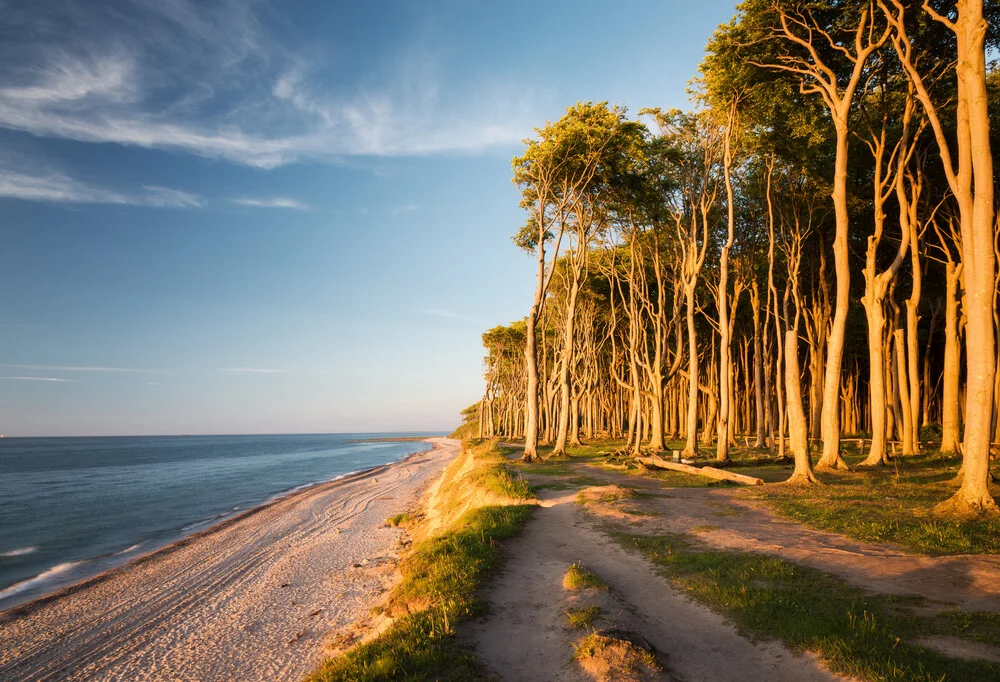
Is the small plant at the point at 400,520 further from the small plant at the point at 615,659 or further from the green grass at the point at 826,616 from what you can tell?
the small plant at the point at 615,659

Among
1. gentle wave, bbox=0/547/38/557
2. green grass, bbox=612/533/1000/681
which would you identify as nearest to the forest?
green grass, bbox=612/533/1000/681

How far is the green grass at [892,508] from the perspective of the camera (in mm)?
9734

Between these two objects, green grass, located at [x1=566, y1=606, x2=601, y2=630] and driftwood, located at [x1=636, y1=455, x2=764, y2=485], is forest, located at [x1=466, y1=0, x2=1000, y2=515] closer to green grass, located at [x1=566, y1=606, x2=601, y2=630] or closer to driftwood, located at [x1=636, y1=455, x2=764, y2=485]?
driftwood, located at [x1=636, y1=455, x2=764, y2=485]

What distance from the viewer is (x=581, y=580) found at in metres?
8.73

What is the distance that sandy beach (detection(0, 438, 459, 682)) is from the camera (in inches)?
383

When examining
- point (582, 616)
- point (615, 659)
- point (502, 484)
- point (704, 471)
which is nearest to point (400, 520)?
point (502, 484)

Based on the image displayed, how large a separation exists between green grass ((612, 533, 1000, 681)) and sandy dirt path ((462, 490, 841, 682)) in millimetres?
290

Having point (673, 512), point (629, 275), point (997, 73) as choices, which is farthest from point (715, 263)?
point (673, 512)

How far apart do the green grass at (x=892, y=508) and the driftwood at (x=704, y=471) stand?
1.18 metres

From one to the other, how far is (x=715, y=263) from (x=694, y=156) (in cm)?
1008

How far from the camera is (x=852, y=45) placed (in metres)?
19.6

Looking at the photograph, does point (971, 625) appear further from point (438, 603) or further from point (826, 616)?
point (438, 603)

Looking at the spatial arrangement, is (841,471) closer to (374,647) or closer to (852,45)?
(852,45)

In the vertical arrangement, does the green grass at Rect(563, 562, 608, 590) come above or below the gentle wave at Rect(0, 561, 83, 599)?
above
